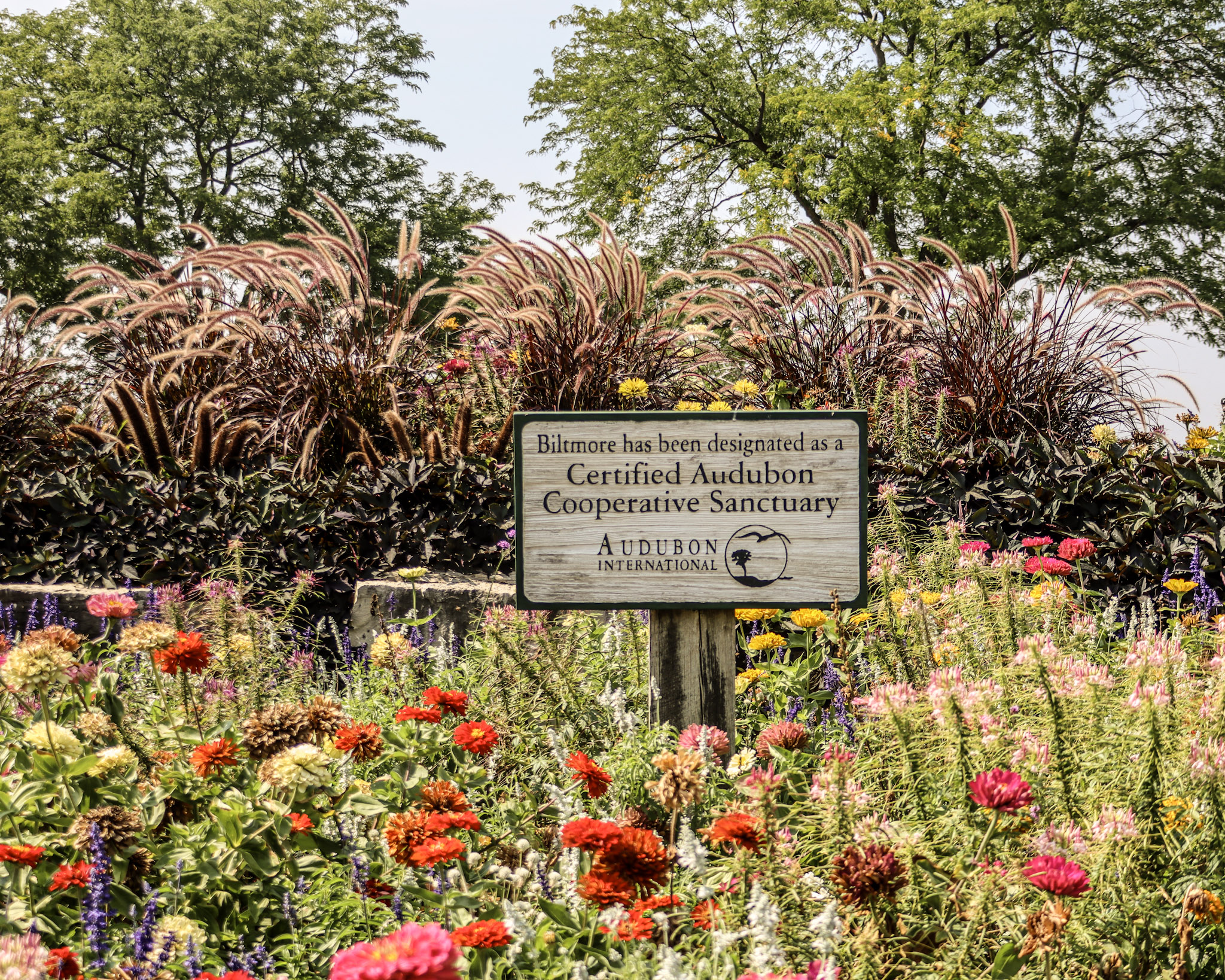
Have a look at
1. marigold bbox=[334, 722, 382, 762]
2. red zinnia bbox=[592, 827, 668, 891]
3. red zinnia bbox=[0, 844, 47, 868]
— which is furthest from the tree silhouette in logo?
red zinnia bbox=[0, 844, 47, 868]

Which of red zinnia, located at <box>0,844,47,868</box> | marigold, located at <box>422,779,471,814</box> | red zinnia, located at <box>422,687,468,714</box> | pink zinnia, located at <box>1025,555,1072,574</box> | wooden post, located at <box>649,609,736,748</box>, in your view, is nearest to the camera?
red zinnia, located at <box>0,844,47,868</box>

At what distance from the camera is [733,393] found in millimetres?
5430

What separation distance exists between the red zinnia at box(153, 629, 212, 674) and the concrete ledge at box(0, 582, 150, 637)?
2.32 m

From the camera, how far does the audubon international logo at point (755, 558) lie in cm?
243

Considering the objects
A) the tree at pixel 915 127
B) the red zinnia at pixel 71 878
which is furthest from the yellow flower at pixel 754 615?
the tree at pixel 915 127

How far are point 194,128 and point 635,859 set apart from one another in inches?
906

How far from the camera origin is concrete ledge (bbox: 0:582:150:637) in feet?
13.6

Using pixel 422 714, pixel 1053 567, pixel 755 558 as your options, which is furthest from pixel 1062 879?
pixel 1053 567

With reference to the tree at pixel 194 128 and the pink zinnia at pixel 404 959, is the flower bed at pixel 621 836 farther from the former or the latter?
the tree at pixel 194 128

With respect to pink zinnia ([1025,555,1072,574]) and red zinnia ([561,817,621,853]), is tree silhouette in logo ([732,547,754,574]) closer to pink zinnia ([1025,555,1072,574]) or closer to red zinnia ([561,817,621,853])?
red zinnia ([561,817,621,853])

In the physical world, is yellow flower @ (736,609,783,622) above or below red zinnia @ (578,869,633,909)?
above

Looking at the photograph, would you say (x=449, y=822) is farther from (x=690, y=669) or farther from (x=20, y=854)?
(x=690, y=669)

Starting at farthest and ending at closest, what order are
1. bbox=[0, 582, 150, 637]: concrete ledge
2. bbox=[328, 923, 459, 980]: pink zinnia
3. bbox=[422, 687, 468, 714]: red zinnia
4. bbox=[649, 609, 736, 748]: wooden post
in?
bbox=[0, 582, 150, 637]: concrete ledge, bbox=[649, 609, 736, 748]: wooden post, bbox=[422, 687, 468, 714]: red zinnia, bbox=[328, 923, 459, 980]: pink zinnia

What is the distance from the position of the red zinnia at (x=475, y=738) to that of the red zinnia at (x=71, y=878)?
64 centimetres
